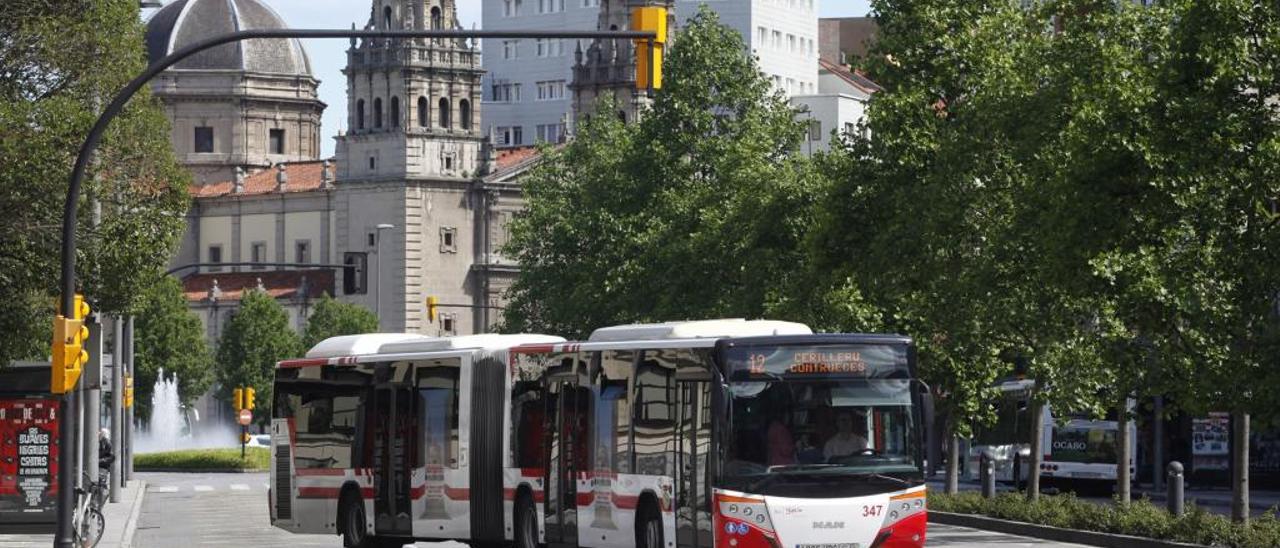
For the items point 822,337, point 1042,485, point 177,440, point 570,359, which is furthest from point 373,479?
point 177,440

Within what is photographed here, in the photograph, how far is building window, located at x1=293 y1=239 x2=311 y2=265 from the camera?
16675cm

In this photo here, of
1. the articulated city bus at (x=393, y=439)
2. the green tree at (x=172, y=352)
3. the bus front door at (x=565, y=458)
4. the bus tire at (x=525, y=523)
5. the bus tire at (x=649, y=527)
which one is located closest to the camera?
the bus tire at (x=649, y=527)

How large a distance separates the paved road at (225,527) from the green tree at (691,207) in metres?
12.2

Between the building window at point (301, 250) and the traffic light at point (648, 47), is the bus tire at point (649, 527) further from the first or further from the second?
the building window at point (301, 250)

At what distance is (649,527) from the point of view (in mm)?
30500

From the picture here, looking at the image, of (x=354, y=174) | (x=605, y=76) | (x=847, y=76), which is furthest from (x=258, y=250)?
(x=847, y=76)

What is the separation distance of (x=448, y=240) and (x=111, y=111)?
418 ft

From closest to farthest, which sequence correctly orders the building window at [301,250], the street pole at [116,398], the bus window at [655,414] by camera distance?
the bus window at [655,414]
the street pole at [116,398]
the building window at [301,250]

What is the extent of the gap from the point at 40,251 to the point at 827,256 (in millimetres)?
18818

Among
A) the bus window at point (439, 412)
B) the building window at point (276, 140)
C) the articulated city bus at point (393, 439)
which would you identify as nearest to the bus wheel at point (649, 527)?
the articulated city bus at point (393, 439)

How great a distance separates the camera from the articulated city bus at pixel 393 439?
35125mm

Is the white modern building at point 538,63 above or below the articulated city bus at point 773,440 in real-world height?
above

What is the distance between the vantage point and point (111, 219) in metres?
39.7

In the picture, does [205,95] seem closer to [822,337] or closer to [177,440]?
[177,440]
